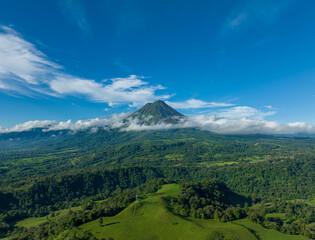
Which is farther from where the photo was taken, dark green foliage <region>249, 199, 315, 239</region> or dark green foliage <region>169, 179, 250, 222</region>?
dark green foliage <region>169, 179, 250, 222</region>

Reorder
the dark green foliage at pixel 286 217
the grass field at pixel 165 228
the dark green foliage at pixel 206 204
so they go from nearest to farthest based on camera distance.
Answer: the grass field at pixel 165 228 → the dark green foliage at pixel 286 217 → the dark green foliage at pixel 206 204

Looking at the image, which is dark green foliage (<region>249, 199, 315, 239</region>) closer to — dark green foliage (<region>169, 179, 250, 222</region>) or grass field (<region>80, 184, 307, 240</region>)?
grass field (<region>80, 184, 307, 240</region>)

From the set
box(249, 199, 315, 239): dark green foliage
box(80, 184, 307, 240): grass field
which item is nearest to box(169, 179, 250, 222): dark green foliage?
box(80, 184, 307, 240): grass field

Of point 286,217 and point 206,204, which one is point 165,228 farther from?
point 286,217

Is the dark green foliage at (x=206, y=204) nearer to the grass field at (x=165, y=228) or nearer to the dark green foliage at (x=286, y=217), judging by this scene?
the grass field at (x=165, y=228)

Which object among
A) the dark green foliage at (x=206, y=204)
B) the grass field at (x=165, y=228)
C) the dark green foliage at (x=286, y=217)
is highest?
the grass field at (x=165, y=228)

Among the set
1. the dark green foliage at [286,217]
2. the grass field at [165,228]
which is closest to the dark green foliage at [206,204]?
the grass field at [165,228]

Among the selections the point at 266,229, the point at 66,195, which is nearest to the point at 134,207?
the point at 266,229

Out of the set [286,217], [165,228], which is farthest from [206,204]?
[286,217]
